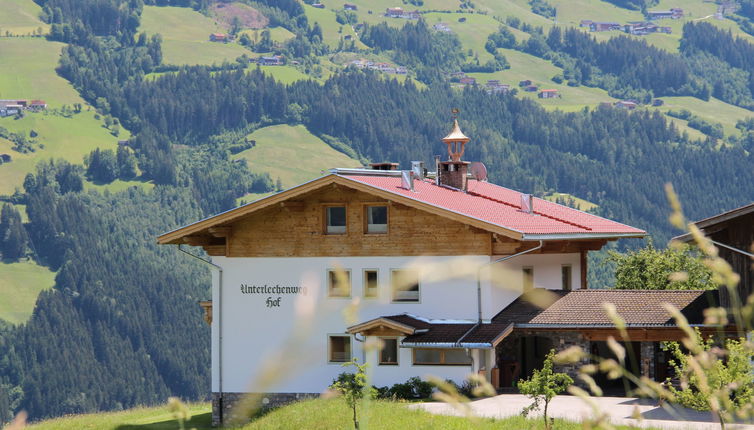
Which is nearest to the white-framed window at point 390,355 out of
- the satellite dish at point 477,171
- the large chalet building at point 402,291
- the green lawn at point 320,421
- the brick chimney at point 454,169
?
the large chalet building at point 402,291

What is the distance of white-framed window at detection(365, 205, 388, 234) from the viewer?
3938 cm

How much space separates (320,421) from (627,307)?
414 inches

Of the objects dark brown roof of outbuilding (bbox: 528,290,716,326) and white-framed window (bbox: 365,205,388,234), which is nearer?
dark brown roof of outbuilding (bbox: 528,290,716,326)

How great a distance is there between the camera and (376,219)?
39.6 metres

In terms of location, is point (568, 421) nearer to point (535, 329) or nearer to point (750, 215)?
point (750, 215)

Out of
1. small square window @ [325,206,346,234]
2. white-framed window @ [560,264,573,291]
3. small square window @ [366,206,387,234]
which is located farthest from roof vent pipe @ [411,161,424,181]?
small square window @ [366,206,387,234]

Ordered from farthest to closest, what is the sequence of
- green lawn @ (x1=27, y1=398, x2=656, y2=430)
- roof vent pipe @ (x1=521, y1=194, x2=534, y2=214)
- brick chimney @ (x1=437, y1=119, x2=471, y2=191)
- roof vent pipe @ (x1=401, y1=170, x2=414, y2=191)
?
brick chimney @ (x1=437, y1=119, x2=471, y2=191) < roof vent pipe @ (x1=521, y1=194, x2=534, y2=214) < roof vent pipe @ (x1=401, y1=170, x2=414, y2=191) < green lawn @ (x1=27, y1=398, x2=656, y2=430)

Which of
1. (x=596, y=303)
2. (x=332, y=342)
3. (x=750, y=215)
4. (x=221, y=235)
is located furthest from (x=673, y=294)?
(x=221, y=235)

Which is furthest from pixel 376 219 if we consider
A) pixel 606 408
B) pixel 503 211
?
pixel 606 408

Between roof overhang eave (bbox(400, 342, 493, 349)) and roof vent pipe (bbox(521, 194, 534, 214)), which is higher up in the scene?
roof vent pipe (bbox(521, 194, 534, 214))

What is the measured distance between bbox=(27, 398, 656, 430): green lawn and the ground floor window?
3317mm

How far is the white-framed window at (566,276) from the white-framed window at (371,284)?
691cm

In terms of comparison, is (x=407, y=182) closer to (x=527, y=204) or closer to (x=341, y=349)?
(x=527, y=204)

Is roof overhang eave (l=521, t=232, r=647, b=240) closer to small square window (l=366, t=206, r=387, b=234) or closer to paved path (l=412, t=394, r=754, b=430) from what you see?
paved path (l=412, t=394, r=754, b=430)
